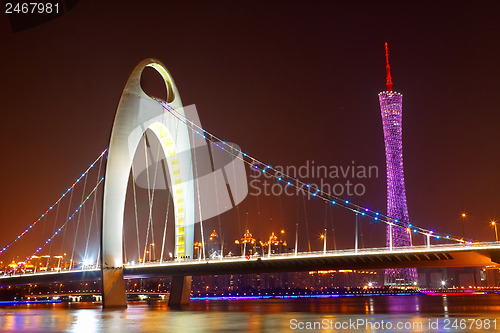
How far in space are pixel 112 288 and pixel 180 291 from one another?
28.7 ft

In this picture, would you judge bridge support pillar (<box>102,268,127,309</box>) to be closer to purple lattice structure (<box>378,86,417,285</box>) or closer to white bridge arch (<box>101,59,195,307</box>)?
white bridge arch (<box>101,59,195,307</box>)

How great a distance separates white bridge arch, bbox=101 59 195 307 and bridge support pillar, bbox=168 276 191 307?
3.5 inches

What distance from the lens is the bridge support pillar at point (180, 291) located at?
185 ft

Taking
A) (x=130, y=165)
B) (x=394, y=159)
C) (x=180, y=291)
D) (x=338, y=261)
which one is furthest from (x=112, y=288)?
(x=394, y=159)

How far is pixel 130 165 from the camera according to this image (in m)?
50.3

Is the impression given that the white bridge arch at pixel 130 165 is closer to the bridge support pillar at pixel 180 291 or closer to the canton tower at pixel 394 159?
the bridge support pillar at pixel 180 291

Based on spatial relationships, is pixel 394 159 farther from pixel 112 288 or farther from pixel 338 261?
pixel 112 288

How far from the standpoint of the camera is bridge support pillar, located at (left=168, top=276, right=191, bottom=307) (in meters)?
56.2

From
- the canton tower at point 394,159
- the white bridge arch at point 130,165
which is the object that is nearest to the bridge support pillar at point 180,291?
the white bridge arch at point 130,165

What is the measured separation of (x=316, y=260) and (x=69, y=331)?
21435 mm

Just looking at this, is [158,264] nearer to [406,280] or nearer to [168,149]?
[168,149]

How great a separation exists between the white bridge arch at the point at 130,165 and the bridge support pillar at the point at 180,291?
89 mm

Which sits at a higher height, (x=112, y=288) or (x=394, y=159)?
(x=394, y=159)

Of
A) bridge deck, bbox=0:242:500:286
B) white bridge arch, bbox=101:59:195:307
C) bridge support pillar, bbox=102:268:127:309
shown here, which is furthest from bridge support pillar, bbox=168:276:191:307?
bridge support pillar, bbox=102:268:127:309
